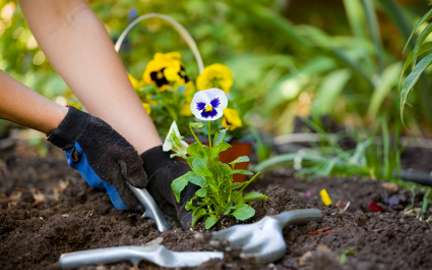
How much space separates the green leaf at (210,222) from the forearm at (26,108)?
0.41m

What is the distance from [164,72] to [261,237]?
0.78 meters

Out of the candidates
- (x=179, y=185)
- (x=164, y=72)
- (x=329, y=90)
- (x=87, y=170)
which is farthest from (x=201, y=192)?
(x=329, y=90)

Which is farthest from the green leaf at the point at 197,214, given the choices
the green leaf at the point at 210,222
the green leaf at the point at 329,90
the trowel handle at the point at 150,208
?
the green leaf at the point at 329,90

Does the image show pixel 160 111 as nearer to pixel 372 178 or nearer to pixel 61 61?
pixel 61 61

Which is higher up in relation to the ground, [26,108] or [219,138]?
[26,108]

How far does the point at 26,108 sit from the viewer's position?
1.28 meters

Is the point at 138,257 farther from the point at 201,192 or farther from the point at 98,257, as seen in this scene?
the point at 201,192

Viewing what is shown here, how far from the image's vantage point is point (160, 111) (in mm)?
1799

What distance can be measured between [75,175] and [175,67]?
23.3 inches

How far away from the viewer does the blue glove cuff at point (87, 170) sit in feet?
4.51

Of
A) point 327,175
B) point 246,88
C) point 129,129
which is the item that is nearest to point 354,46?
point 246,88

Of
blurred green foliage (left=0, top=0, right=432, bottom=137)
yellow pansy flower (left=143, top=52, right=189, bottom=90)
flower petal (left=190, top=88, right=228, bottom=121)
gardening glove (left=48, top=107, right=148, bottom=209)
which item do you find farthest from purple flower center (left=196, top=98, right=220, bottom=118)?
blurred green foliage (left=0, top=0, right=432, bottom=137)

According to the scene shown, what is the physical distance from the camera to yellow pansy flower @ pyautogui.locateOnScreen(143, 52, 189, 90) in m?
1.74

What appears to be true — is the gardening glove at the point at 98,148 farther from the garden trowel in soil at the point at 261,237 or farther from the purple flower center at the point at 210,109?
the garden trowel in soil at the point at 261,237
